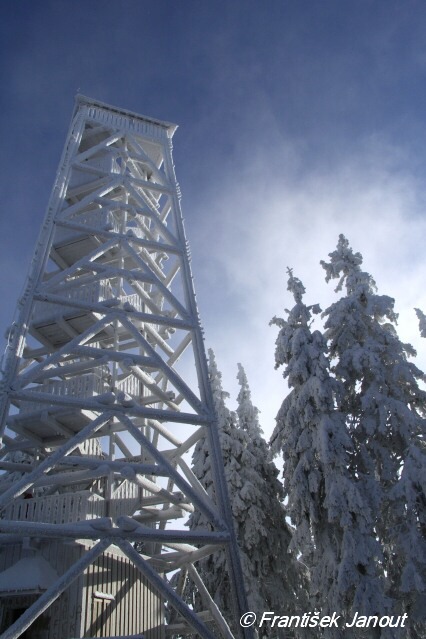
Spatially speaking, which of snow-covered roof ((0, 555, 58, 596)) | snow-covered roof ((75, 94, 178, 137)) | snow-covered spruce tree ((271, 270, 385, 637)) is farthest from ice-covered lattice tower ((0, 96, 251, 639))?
snow-covered spruce tree ((271, 270, 385, 637))

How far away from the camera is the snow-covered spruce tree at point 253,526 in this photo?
1769cm

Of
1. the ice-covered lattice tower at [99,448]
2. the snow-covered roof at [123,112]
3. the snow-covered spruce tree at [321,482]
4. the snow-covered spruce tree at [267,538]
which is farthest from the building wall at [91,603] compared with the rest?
the snow-covered roof at [123,112]

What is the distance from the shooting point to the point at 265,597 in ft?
58.4

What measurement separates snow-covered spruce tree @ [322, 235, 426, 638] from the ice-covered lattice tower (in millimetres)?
6178

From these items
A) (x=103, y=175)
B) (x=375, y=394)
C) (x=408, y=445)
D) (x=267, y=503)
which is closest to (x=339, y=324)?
(x=375, y=394)

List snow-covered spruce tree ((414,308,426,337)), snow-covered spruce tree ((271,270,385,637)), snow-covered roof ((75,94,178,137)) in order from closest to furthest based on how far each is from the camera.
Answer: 1. snow-covered spruce tree ((271,270,385,637))
2. snow-covered roof ((75,94,178,137))
3. snow-covered spruce tree ((414,308,426,337))

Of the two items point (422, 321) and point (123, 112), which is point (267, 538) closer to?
point (422, 321)

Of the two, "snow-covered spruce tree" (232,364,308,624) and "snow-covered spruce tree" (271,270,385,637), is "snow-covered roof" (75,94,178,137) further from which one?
"snow-covered spruce tree" (232,364,308,624)

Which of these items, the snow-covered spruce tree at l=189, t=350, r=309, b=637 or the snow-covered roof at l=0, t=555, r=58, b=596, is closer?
the snow-covered roof at l=0, t=555, r=58, b=596

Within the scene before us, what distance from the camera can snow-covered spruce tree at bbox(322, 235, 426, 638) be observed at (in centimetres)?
1338

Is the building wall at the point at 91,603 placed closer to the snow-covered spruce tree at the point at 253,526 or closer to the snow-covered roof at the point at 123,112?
the snow-covered spruce tree at the point at 253,526

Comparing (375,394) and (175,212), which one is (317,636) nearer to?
(375,394)

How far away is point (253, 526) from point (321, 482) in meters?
4.31

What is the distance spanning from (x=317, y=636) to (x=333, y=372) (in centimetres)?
860
